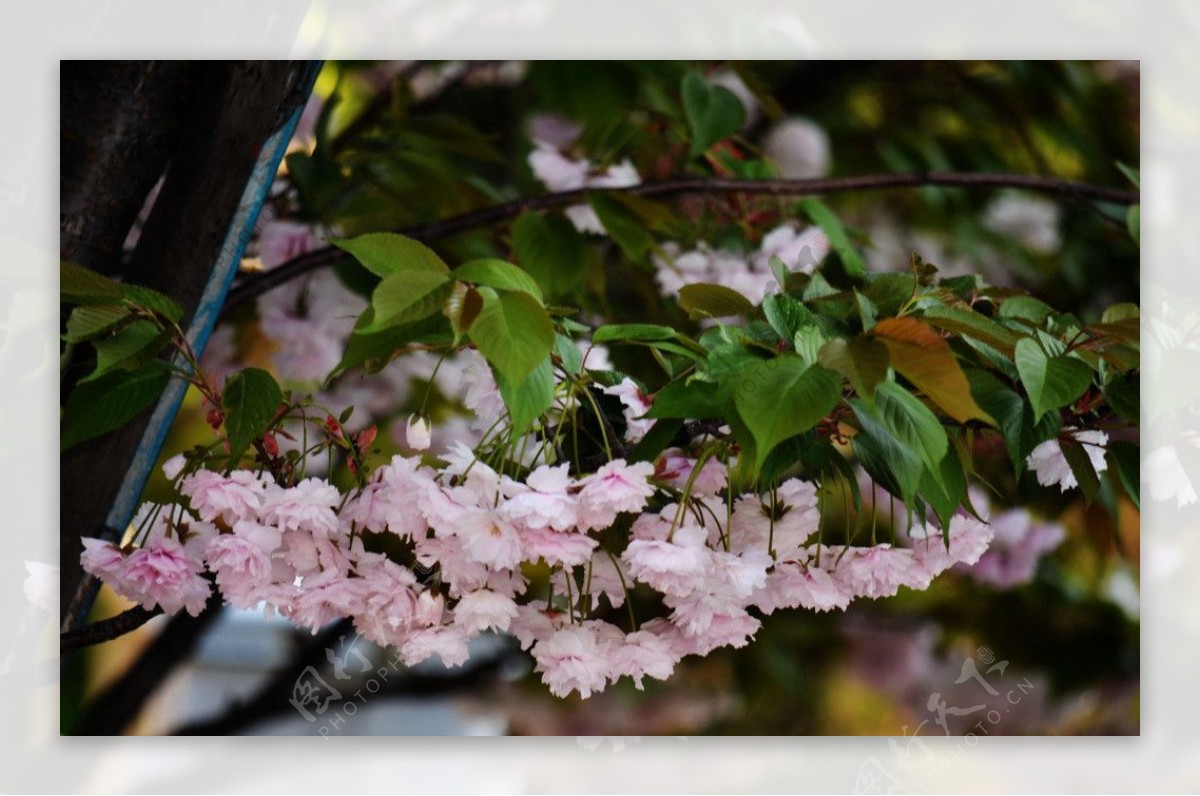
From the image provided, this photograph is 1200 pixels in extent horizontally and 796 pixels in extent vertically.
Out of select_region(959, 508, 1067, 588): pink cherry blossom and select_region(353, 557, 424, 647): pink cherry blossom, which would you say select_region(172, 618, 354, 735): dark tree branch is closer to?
select_region(353, 557, 424, 647): pink cherry blossom

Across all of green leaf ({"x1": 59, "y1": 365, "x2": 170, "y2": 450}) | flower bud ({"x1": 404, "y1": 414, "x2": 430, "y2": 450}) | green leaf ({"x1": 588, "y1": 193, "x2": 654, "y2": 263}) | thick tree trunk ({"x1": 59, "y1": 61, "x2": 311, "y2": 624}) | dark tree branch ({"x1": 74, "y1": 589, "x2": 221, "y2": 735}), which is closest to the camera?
flower bud ({"x1": 404, "y1": 414, "x2": 430, "y2": 450})

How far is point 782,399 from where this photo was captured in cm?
54

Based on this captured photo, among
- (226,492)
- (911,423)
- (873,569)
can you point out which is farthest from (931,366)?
(226,492)

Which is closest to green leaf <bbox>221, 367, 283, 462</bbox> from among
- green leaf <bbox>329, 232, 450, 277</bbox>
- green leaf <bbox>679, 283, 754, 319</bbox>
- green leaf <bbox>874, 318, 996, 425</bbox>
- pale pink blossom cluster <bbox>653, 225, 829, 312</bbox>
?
green leaf <bbox>329, 232, 450, 277</bbox>

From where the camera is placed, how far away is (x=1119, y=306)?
693 mm

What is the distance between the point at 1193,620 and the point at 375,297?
82 centimetres

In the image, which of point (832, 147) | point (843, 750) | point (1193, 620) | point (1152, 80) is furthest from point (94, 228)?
point (832, 147)

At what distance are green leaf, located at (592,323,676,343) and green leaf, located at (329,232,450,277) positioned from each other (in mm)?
87

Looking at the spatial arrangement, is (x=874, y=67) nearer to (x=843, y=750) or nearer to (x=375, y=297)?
(x=843, y=750)

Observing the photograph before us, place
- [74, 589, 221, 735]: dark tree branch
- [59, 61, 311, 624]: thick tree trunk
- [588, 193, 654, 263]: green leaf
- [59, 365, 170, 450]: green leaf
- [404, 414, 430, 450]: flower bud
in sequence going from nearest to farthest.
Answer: [404, 414, 430, 450]: flower bud
[59, 365, 170, 450]: green leaf
[59, 61, 311, 624]: thick tree trunk
[588, 193, 654, 263]: green leaf
[74, 589, 221, 735]: dark tree branch

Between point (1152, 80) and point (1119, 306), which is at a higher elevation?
point (1152, 80)

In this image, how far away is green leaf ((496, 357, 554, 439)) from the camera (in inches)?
21.7

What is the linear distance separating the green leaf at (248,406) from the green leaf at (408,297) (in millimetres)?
144
